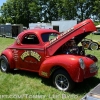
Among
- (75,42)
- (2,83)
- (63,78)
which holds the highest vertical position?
(75,42)

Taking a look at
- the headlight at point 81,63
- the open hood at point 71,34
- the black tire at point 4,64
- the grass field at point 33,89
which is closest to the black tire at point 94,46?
the grass field at point 33,89

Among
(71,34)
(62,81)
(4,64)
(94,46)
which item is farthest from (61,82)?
(94,46)

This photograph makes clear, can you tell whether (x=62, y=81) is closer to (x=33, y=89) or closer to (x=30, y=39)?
(x=33, y=89)

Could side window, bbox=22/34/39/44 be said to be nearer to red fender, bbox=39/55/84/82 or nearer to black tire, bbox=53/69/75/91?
red fender, bbox=39/55/84/82

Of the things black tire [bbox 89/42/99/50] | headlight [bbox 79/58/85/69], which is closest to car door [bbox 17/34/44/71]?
headlight [bbox 79/58/85/69]

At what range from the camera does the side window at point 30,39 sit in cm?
694

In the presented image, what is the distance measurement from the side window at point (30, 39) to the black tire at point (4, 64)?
0.99m

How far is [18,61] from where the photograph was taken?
730cm

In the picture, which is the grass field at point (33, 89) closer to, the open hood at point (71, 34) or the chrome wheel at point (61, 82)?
the chrome wheel at point (61, 82)

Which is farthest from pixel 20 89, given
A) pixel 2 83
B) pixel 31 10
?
pixel 31 10

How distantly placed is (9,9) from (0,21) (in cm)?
561

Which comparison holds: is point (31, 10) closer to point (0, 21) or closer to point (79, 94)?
point (0, 21)

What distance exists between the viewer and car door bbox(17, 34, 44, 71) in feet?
21.7

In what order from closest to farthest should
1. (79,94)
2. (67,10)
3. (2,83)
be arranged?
(79,94) < (2,83) < (67,10)
